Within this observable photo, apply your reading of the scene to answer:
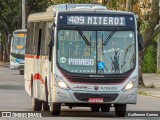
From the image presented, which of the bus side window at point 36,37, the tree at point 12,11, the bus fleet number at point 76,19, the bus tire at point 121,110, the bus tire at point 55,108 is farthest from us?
the tree at point 12,11

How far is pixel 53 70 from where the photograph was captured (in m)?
18.7

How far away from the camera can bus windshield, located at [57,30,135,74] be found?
18.8 metres

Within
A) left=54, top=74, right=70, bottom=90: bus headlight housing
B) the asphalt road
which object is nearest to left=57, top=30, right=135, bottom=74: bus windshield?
left=54, top=74, right=70, bottom=90: bus headlight housing

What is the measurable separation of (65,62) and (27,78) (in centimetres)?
411

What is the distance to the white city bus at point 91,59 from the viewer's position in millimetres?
18531

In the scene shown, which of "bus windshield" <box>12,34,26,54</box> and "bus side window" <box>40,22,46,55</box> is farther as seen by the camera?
"bus windshield" <box>12,34,26,54</box>

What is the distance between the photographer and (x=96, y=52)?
18906 millimetres

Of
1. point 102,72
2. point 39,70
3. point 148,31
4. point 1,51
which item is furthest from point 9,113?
point 1,51

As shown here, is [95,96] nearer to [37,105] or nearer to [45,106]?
[45,106]

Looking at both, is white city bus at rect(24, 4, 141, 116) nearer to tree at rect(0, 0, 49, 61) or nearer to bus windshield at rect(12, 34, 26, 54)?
bus windshield at rect(12, 34, 26, 54)

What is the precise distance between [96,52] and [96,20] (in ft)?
2.73

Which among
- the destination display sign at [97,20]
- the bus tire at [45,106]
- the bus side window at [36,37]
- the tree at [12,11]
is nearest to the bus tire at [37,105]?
the bus tire at [45,106]

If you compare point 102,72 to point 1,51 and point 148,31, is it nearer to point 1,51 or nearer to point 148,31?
point 148,31

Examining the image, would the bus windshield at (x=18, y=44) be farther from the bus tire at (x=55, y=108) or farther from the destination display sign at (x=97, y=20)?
the destination display sign at (x=97, y=20)
